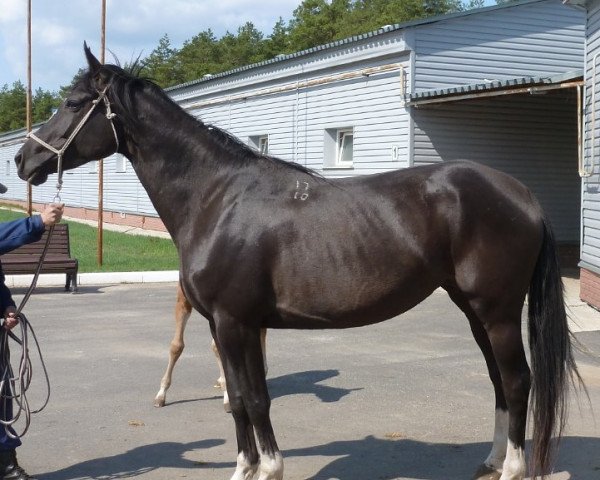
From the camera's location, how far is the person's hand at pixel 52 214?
4250 mm

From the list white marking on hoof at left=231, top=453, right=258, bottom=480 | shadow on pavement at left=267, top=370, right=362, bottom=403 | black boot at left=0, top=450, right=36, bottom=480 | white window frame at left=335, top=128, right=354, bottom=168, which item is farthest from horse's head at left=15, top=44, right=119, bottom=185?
white window frame at left=335, top=128, right=354, bottom=168

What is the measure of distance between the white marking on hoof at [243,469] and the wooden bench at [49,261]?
29.8ft

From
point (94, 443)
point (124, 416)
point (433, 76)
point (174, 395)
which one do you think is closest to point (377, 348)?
point (174, 395)

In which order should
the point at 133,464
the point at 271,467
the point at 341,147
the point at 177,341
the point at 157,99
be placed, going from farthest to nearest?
the point at 341,147, the point at 177,341, the point at 133,464, the point at 157,99, the point at 271,467

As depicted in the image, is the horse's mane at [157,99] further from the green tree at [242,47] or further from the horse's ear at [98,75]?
the green tree at [242,47]

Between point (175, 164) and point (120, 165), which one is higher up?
point (120, 165)

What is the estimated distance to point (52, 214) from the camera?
4.28 metres

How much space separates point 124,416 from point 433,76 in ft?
38.1

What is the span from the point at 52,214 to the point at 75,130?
0.52 meters

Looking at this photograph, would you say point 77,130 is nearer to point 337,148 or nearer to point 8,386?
point 8,386

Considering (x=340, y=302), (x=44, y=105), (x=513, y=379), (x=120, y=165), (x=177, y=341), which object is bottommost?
(x=177, y=341)

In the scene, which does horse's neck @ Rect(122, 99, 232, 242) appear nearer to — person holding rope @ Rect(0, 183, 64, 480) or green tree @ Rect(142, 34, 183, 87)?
person holding rope @ Rect(0, 183, 64, 480)

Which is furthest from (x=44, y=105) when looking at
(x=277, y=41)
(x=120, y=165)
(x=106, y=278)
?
(x=106, y=278)

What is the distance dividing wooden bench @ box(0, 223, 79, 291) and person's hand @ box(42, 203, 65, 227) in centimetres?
882
